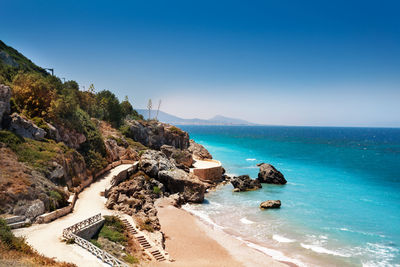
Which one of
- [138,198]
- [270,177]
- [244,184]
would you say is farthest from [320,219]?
[138,198]

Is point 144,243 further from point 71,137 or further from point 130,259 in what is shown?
point 71,137

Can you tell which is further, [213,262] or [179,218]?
[179,218]

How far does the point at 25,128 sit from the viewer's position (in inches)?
→ 1106

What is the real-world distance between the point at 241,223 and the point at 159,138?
1678 inches

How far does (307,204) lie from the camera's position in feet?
127

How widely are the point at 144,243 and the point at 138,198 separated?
32.7ft

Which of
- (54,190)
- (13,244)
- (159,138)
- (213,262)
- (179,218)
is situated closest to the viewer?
(13,244)

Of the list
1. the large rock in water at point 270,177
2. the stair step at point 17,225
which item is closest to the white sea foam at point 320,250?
the stair step at point 17,225

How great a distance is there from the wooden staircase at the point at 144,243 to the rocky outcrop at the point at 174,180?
14460mm

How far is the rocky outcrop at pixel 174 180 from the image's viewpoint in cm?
3744

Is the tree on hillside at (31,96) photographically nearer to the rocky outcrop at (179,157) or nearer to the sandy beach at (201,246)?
the sandy beach at (201,246)

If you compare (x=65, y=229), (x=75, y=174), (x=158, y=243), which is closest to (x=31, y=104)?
(x=75, y=174)

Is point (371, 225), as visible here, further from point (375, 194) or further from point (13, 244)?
point (13, 244)

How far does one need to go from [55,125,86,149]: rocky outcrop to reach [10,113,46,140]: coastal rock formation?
14.2ft
